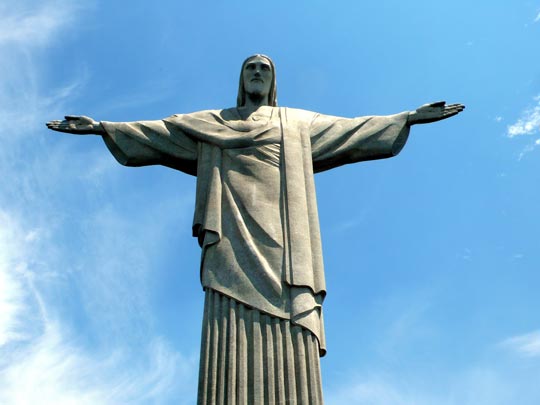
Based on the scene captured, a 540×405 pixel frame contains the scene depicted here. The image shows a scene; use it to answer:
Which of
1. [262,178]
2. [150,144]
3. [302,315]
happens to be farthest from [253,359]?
[150,144]

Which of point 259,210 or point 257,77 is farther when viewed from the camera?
point 257,77

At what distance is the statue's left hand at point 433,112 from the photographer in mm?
14531

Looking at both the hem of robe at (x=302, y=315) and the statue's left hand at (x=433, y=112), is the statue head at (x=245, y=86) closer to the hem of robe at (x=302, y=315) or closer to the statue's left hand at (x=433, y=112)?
the statue's left hand at (x=433, y=112)

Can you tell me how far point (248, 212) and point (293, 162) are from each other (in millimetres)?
1355

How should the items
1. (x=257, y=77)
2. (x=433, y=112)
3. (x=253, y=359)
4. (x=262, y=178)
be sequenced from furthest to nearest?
(x=257, y=77) → (x=433, y=112) → (x=262, y=178) → (x=253, y=359)

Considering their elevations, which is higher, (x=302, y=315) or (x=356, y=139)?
(x=356, y=139)

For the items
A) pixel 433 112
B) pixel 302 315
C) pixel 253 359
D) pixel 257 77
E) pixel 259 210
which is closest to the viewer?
pixel 253 359

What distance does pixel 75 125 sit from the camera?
14570 mm

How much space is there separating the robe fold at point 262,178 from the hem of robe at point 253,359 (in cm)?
21

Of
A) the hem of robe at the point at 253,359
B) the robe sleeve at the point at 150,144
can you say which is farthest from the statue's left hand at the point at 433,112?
the hem of robe at the point at 253,359

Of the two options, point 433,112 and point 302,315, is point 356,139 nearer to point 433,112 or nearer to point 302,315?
point 433,112

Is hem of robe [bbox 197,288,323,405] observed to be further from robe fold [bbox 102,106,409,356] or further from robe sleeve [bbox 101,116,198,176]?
robe sleeve [bbox 101,116,198,176]

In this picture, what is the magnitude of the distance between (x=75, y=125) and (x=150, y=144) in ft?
4.63

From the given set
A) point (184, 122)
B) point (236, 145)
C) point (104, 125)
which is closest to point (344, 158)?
point (236, 145)
